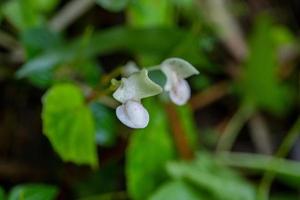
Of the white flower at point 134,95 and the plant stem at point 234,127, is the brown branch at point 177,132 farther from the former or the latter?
the white flower at point 134,95

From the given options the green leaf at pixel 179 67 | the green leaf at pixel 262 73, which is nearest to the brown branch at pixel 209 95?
the green leaf at pixel 262 73

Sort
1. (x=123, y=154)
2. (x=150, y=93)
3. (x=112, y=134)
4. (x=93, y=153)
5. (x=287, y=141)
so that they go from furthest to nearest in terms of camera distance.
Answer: (x=287, y=141) → (x=123, y=154) → (x=112, y=134) → (x=93, y=153) → (x=150, y=93)

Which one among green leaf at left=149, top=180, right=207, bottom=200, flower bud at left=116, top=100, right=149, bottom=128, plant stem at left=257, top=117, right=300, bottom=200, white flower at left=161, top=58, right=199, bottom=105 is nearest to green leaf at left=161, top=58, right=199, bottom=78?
white flower at left=161, top=58, right=199, bottom=105

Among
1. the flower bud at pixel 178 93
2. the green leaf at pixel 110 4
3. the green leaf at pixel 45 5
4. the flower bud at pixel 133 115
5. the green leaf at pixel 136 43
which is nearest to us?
the flower bud at pixel 133 115

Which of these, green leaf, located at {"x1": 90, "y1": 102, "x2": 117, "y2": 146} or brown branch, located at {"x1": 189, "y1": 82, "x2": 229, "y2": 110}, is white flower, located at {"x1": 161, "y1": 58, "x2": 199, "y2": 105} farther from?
brown branch, located at {"x1": 189, "y1": 82, "x2": 229, "y2": 110}

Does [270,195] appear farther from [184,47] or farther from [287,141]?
[184,47]

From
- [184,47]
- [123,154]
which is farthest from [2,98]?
[184,47]
